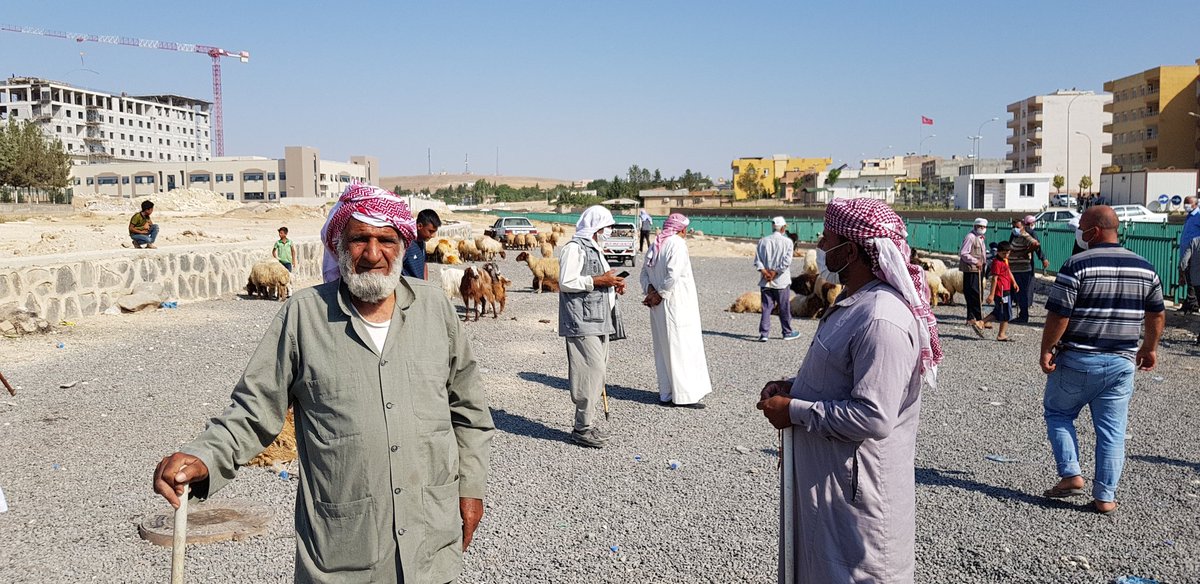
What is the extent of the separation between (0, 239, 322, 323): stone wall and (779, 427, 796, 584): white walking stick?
11.1 meters

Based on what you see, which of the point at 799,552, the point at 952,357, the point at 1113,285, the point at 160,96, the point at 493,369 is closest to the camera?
the point at 799,552

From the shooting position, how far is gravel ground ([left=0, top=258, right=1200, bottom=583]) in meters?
4.42

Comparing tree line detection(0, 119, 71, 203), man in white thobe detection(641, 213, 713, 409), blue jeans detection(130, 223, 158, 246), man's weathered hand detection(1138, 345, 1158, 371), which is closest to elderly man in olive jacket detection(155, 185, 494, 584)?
man's weathered hand detection(1138, 345, 1158, 371)

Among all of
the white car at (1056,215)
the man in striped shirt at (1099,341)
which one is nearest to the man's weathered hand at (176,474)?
the man in striped shirt at (1099,341)

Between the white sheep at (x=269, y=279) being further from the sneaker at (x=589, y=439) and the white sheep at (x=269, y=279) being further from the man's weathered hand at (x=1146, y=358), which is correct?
the man's weathered hand at (x=1146, y=358)

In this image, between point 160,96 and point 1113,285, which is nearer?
point 1113,285

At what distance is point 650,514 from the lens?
17.0ft

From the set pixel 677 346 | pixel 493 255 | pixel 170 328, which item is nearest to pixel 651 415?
pixel 677 346

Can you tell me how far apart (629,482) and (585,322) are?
1.28 metres

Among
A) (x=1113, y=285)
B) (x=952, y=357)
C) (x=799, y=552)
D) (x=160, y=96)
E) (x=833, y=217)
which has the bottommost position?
(x=952, y=357)

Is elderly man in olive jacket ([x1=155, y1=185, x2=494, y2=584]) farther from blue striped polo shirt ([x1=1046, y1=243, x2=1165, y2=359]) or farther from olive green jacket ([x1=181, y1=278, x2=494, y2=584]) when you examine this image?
blue striped polo shirt ([x1=1046, y1=243, x2=1165, y2=359])

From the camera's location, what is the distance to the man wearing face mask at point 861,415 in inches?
106

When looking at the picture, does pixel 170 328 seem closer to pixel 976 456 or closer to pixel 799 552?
pixel 976 456

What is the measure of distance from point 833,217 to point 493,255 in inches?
1080
